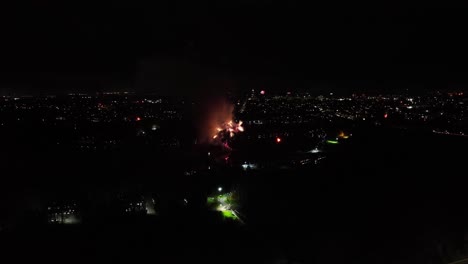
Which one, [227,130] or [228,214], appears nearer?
[228,214]

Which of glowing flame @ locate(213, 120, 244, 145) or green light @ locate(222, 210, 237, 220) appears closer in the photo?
green light @ locate(222, 210, 237, 220)

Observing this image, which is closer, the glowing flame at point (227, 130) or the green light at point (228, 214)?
the green light at point (228, 214)

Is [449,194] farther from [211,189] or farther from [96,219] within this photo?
[96,219]

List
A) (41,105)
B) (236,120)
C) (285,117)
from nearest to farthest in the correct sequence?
(236,120), (285,117), (41,105)

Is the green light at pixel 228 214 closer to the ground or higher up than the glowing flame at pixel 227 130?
higher up

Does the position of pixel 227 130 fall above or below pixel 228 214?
below

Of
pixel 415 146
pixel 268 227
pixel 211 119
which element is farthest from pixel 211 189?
pixel 211 119

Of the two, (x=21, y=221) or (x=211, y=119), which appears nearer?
(x=21, y=221)

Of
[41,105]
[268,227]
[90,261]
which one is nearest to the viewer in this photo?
[90,261]

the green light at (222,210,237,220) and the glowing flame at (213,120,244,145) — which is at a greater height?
the green light at (222,210,237,220)

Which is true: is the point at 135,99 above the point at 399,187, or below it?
below

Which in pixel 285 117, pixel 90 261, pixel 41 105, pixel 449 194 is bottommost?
pixel 41 105
